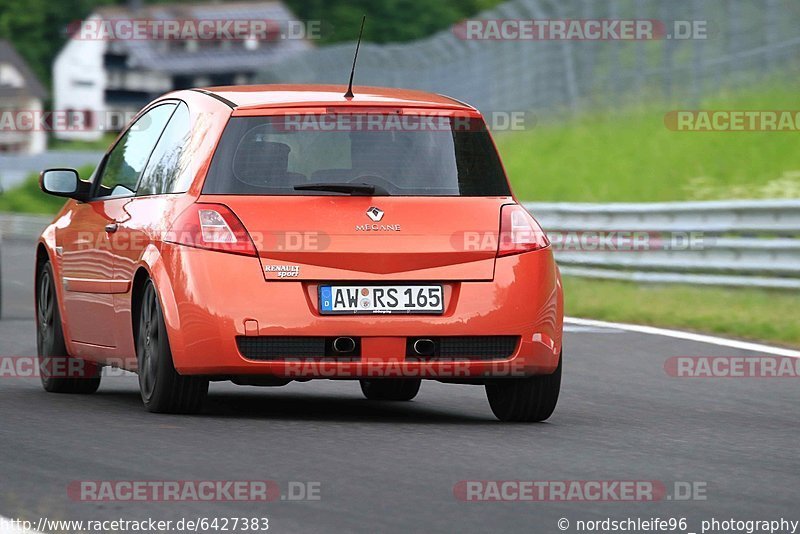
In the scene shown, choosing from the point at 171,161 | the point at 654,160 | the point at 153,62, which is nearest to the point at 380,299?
the point at 171,161

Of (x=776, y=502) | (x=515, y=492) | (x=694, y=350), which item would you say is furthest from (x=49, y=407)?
(x=694, y=350)

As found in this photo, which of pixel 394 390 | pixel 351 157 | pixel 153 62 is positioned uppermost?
pixel 351 157

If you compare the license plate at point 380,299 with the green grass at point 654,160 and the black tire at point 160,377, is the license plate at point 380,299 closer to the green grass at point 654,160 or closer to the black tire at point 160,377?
the black tire at point 160,377

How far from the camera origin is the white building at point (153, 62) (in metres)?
137

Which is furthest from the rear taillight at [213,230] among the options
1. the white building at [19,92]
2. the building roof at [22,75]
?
the building roof at [22,75]

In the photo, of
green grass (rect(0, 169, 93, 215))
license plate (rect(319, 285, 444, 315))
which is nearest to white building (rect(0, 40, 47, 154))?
green grass (rect(0, 169, 93, 215))

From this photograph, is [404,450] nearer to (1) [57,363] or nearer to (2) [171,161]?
(2) [171,161]

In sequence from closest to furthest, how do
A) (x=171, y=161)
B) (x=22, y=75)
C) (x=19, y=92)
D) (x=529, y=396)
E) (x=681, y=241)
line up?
(x=529, y=396)
(x=171, y=161)
(x=681, y=241)
(x=19, y=92)
(x=22, y=75)

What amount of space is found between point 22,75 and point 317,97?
411 feet

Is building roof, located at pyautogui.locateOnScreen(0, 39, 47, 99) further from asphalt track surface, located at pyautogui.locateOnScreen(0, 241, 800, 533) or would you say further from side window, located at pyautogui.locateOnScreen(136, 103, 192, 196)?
side window, located at pyautogui.locateOnScreen(136, 103, 192, 196)

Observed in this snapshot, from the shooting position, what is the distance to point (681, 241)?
19.6 m

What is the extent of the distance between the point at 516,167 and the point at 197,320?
31876mm

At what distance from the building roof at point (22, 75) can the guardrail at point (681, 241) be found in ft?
363

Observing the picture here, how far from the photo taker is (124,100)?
13912 centimetres
